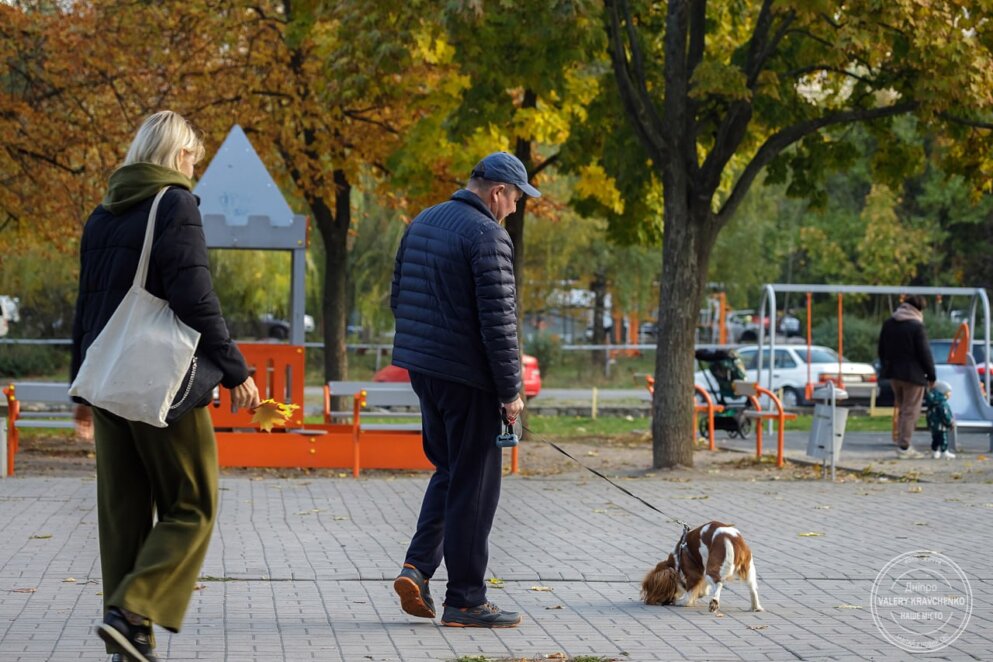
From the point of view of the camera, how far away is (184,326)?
16.8 feet

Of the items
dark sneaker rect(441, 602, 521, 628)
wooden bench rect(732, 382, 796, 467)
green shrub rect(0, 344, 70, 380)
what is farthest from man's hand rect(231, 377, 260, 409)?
green shrub rect(0, 344, 70, 380)

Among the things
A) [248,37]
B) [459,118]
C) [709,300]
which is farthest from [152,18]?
[709,300]

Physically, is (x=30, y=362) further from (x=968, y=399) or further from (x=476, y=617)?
(x=476, y=617)

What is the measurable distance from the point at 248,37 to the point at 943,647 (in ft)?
51.2

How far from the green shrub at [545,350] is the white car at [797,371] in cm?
576

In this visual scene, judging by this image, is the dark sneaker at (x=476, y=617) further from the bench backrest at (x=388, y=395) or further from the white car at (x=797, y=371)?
the white car at (x=797, y=371)

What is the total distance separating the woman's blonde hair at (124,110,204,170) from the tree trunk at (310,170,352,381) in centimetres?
1559

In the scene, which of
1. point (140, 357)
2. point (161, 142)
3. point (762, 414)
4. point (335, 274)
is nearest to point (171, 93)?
point (335, 274)

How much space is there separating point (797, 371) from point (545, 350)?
7987 mm

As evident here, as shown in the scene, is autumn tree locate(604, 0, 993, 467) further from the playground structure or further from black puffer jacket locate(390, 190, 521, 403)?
black puffer jacket locate(390, 190, 521, 403)

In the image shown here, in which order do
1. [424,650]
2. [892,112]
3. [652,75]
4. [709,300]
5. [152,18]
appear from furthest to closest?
[709,300] → [152,18] → [652,75] → [892,112] → [424,650]

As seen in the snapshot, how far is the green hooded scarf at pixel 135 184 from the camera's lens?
17.0 ft

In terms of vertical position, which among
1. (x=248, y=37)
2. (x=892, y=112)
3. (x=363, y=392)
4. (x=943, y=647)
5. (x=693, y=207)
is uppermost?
(x=248, y=37)

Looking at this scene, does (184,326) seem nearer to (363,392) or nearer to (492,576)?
(492,576)
